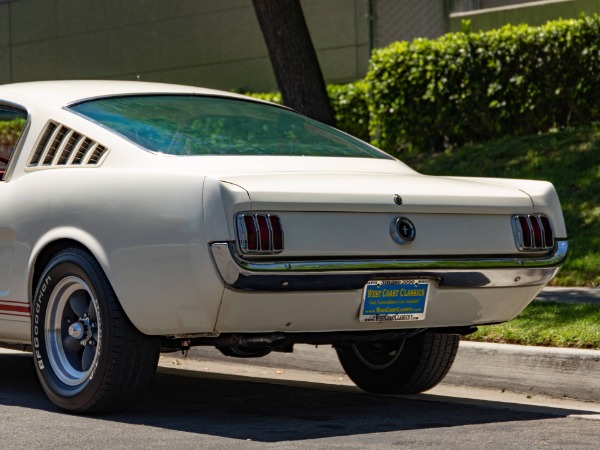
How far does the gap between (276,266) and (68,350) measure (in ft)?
4.24

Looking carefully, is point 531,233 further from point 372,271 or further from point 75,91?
point 75,91

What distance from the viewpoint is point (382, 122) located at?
17.4 meters

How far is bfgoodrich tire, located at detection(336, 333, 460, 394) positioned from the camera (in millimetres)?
6762

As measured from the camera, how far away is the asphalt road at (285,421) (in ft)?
17.7

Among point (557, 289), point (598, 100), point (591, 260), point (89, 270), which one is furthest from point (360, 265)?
point (598, 100)

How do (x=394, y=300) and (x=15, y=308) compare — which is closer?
(x=394, y=300)

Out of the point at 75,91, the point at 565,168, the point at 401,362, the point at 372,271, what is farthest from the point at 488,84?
the point at 372,271

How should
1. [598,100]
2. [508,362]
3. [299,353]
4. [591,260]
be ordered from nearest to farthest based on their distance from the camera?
1. [508,362]
2. [299,353]
3. [591,260]
4. [598,100]

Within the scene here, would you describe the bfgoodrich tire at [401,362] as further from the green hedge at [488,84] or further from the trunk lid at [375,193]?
the green hedge at [488,84]

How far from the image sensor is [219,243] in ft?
17.3

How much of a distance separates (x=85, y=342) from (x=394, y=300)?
4.67ft

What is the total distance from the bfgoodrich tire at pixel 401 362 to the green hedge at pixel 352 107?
1117cm

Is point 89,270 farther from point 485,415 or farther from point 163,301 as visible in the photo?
point 485,415

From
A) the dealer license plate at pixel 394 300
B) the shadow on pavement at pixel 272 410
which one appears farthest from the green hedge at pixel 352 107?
the dealer license plate at pixel 394 300
